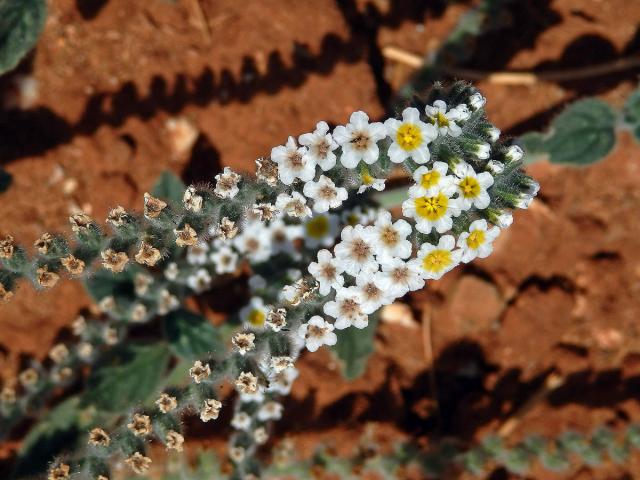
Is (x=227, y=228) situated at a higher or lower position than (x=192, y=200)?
lower

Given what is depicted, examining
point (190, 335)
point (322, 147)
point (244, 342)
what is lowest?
→ point (190, 335)

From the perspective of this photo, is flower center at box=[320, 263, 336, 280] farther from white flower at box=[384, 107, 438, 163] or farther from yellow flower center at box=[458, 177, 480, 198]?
yellow flower center at box=[458, 177, 480, 198]

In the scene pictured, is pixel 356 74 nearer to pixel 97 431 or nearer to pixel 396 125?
pixel 396 125

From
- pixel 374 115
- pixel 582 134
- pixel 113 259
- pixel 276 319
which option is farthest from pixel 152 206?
pixel 582 134

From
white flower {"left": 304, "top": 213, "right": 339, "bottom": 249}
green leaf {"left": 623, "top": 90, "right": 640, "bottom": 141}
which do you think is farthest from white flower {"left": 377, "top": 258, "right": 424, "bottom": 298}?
green leaf {"left": 623, "top": 90, "right": 640, "bottom": 141}

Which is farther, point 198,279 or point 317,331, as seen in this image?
point 198,279

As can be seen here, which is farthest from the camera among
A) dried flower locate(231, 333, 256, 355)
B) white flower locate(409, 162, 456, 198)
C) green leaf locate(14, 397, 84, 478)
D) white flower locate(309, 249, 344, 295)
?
green leaf locate(14, 397, 84, 478)

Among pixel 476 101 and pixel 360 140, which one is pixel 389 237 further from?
pixel 476 101
